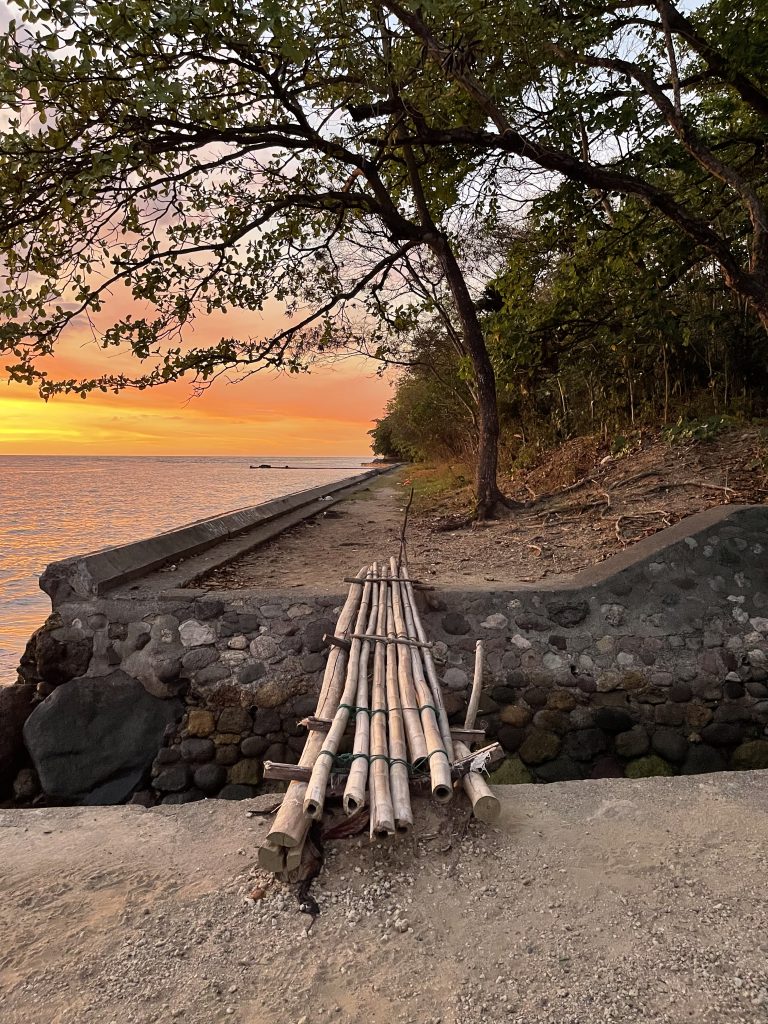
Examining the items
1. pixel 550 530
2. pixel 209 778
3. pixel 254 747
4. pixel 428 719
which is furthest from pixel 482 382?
pixel 428 719

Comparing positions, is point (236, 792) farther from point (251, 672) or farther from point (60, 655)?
point (60, 655)

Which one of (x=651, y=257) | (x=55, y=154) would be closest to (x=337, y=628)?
(x=55, y=154)

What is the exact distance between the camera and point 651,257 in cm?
905

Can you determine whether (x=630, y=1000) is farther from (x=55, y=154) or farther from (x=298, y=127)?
(x=298, y=127)

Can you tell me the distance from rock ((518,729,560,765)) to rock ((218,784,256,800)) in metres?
1.79

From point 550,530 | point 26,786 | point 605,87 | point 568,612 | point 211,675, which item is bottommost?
point 26,786

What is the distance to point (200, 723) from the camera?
4500mm

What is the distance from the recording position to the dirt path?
611 cm

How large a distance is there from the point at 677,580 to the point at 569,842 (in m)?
2.64

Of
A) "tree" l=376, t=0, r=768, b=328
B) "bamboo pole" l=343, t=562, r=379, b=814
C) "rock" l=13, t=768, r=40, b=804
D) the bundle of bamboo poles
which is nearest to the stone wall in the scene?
"rock" l=13, t=768, r=40, b=804

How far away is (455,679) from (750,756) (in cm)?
202

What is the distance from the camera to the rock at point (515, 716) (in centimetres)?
453

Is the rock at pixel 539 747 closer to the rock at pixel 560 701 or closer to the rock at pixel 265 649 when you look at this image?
the rock at pixel 560 701

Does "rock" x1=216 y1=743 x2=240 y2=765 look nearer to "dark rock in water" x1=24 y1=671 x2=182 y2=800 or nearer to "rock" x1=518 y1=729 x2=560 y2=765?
"dark rock in water" x1=24 y1=671 x2=182 y2=800
